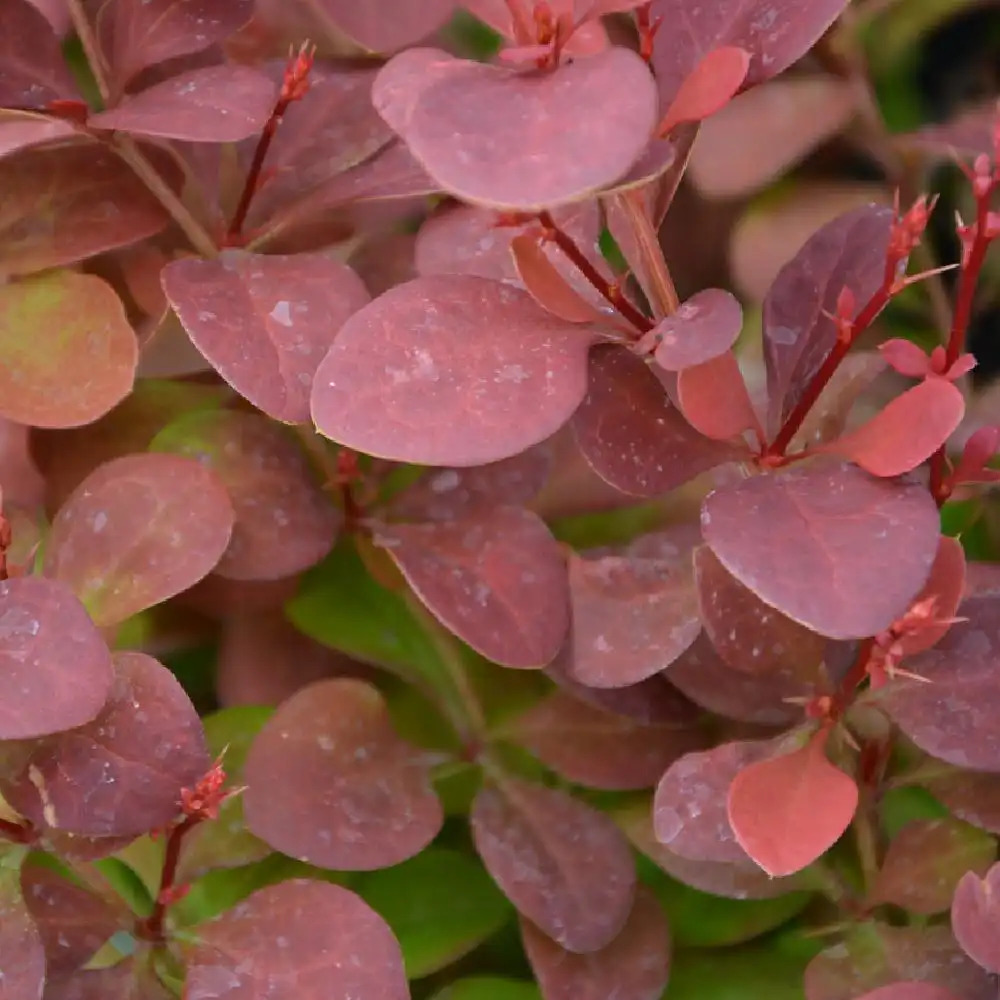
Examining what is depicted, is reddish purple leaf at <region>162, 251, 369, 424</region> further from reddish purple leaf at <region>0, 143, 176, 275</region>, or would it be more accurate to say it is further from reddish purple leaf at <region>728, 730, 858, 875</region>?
reddish purple leaf at <region>728, 730, 858, 875</region>

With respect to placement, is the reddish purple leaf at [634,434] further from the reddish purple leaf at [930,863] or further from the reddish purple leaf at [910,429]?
the reddish purple leaf at [930,863]

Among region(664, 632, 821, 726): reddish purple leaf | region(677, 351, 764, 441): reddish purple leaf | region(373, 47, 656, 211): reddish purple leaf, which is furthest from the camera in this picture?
region(664, 632, 821, 726): reddish purple leaf

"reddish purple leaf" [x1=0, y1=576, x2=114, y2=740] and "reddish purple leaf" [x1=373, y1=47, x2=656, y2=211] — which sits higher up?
"reddish purple leaf" [x1=373, y1=47, x2=656, y2=211]

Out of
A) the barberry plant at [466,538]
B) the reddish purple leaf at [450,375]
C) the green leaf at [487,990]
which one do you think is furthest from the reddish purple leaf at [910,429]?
the green leaf at [487,990]

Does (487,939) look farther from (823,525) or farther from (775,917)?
(823,525)

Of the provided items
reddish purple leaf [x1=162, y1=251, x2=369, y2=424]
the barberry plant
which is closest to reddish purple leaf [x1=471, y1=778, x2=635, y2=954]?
the barberry plant

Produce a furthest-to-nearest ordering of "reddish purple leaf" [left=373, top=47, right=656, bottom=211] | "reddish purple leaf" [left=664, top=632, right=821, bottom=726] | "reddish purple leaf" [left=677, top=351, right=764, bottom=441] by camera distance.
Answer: "reddish purple leaf" [left=664, top=632, right=821, bottom=726] < "reddish purple leaf" [left=677, top=351, right=764, bottom=441] < "reddish purple leaf" [left=373, top=47, right=656, bottom=211]
